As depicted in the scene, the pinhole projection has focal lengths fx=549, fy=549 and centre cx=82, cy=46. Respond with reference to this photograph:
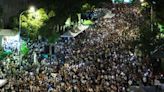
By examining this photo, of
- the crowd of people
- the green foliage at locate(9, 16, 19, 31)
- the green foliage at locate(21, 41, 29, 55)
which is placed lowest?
the crowd of people

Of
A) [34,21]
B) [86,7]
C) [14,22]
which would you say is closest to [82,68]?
[34,21]

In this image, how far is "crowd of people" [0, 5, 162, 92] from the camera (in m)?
31.1

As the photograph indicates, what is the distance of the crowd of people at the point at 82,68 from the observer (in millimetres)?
31078

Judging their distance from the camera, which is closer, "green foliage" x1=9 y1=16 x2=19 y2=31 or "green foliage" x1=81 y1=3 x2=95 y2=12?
"green foliage" x1=9 y1=16 x2=19 y2=31

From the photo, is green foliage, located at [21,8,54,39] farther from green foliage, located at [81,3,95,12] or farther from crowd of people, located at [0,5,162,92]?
green foliage, located at [81,3,95,12]

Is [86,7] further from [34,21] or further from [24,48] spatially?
[24,48]

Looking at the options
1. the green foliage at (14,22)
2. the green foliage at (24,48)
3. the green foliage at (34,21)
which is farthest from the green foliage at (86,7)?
the green foliage at (14,22)

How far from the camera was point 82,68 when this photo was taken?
38.2m

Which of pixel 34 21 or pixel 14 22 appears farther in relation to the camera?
pixel 14 22

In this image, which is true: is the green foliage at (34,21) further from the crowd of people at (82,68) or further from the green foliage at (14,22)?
the crowd of people at (82,68)

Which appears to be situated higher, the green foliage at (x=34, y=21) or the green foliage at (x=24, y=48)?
the green foliage at (x=34, y=21)

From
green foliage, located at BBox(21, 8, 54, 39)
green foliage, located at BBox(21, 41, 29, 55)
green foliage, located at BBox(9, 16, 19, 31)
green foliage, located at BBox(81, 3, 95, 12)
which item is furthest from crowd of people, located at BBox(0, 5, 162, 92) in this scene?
green foliage, located at BBox(81, 3, 95, 12)

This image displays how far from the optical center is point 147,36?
4447cm

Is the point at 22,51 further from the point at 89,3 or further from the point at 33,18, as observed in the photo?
the point at 89,3
